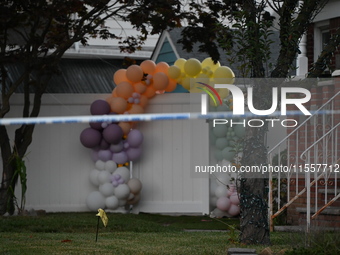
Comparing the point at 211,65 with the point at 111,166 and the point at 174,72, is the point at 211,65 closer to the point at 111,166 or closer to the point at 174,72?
the point at 174,72

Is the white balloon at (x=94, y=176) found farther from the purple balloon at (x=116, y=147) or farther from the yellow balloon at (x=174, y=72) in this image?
the yellow balloon at (x=174, y=72)

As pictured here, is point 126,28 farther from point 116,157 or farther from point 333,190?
point 333,190

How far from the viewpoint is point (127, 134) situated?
13172mm

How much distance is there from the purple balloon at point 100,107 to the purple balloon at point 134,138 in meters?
0.54

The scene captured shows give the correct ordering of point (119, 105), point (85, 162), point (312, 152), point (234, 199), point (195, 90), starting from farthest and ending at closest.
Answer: point (85, 162) → point (195, 90) → point (119, 105) → point (234, 199) → point (312, 152)

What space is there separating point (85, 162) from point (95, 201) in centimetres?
85

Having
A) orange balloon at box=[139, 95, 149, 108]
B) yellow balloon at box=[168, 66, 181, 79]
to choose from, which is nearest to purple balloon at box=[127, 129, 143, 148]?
orange balloon at box=[139, 95, 149, 108]

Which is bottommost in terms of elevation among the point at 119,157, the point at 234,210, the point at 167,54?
the point at 234,210

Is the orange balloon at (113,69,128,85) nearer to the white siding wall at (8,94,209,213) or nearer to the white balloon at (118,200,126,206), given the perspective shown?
the white siding wall at (8,94,209,213)

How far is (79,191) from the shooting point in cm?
1356

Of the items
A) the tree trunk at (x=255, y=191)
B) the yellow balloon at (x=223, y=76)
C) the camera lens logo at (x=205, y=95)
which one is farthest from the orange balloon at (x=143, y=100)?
the tree trunk at (x=255, y=191)

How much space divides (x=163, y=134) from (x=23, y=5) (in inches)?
127

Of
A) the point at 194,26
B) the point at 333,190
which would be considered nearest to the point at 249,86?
the point at 333,190

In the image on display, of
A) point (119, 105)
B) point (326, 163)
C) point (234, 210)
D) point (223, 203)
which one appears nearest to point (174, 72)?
point (119, 105)
